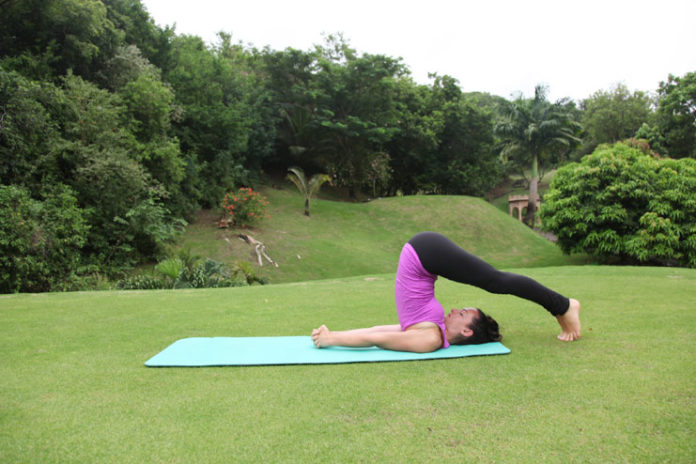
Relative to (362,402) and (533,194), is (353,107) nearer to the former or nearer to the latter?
(533,194)

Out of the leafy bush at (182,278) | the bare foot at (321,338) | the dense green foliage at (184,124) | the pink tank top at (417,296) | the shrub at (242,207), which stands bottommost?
the leafy bush at (182,278)

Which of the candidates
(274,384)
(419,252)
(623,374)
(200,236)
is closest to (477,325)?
(419,252)

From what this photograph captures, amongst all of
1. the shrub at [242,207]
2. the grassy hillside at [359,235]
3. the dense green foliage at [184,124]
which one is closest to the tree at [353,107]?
the dense green foliage at [184,124]

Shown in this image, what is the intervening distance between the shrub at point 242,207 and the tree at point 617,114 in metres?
30.9

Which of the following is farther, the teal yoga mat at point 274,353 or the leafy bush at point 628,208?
the leafy bush at point 628,208

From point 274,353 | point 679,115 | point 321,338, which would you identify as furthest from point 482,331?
point 679,115

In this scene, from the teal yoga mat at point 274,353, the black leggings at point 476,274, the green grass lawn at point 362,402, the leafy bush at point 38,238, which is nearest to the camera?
the green grass lawn at point 362,402

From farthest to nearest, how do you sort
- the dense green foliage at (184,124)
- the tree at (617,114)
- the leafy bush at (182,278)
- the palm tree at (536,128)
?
the tree at (617,114) → the palm tree at (536,128) → the dense green foliage at (184,124) → the leafy bush at (182,278)

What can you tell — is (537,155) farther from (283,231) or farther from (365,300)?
(365,300)

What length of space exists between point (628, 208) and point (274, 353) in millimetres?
15451

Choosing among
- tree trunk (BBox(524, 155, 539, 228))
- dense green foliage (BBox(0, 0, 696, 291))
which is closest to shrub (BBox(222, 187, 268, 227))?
dense green foliage (BBox(0, 0, 696, 291))

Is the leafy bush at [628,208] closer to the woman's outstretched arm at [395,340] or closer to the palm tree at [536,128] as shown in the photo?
the woman's outstretched arm at [395,340]

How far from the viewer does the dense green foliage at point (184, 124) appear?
11.7m

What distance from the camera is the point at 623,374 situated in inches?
99.0
